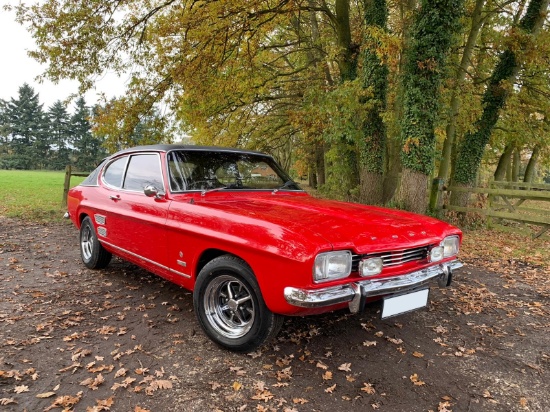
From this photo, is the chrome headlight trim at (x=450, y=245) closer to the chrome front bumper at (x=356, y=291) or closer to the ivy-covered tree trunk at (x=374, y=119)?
the chrome front bumper at (x=356, y=291)

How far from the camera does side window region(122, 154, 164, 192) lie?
4043 millimetres

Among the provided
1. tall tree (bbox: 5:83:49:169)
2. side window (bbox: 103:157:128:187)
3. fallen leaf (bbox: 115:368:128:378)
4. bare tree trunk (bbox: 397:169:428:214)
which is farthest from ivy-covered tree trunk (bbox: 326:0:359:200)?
tall tree (bbox: 5:83:49:169)

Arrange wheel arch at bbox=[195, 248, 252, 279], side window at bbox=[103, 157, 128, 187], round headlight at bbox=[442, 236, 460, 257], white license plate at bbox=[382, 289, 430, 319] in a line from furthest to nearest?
1. side window at bbox=[103, 157, 128, 187]
2. round headlight at bbox=[442, 236, 460, 257]
3. wheel arch at bbox=[195, 248, 252, 279]
4. white license plate at bbox=[382, 289, 430, 319]

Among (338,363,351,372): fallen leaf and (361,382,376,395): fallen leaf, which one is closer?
(361,382,376,395): fallen leaf

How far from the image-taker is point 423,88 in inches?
309

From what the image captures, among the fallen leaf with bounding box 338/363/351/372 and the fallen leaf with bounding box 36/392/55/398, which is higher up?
the fallen leaf with bounding box 338/363/351/372

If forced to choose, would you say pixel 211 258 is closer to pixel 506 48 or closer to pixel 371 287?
pixel 371 287

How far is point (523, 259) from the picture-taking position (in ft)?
22.2

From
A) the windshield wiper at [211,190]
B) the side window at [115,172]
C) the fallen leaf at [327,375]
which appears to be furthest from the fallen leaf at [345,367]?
the side window at [115,172]

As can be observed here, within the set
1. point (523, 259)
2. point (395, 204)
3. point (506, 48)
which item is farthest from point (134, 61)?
point (523, 259)

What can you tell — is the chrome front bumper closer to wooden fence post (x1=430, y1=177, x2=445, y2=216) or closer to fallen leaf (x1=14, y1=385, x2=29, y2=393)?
fallen leaf (x1=14, y1=385, x2=29, y2=393)

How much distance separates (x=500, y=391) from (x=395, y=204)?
19.6ft

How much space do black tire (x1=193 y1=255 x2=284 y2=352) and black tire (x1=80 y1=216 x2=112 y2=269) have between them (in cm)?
256

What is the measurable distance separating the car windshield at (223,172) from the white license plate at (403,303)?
2050 millimetres
